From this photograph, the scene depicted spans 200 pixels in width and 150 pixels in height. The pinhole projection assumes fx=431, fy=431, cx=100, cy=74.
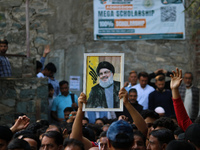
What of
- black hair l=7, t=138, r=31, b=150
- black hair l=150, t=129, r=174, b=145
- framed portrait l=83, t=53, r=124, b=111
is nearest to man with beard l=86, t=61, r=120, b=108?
framed portrait l=83, t=53, r=124, b=111

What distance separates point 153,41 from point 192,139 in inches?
323

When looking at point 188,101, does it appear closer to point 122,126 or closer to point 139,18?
point 139,18

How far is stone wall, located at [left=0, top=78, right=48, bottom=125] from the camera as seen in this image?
9.12m

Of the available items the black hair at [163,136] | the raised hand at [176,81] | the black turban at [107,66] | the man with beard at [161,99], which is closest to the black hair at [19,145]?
the black hair at [163,136]

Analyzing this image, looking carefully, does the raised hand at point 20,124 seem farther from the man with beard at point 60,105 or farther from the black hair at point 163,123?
the man with beard at point 60,105

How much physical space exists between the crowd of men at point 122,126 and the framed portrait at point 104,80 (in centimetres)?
2

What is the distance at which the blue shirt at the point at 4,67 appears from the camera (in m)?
9.11

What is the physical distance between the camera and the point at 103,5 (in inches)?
486

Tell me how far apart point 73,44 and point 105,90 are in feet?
23.3

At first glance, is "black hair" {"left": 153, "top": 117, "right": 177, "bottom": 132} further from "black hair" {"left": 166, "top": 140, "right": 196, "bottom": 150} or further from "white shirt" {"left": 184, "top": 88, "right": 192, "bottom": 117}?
"white shirt" {"left": 184, "top": 88, "right": 192, "bottom": 117}

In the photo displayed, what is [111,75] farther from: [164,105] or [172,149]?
[164,105]

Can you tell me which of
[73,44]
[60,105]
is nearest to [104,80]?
[60,105]

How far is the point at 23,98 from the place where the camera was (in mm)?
9258

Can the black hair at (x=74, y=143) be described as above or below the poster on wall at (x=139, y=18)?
below
